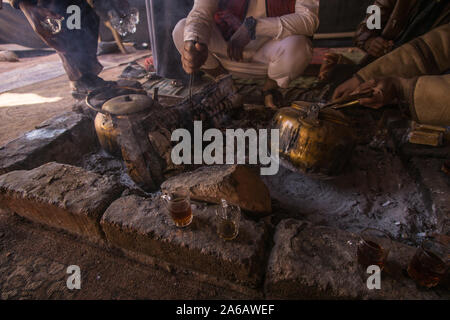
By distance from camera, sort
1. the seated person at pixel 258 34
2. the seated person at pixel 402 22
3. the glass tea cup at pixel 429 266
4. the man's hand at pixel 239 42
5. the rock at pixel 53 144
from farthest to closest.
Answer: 1. the man's hand at pixel 239 42
2. the seated person at pixel 258 34
3. the seated person at pixel 402 22
4. the rock at pixel 53 144
5. the glass tea cup at pixel 429 266

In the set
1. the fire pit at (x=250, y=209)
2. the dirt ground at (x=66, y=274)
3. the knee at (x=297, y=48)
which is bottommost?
the dirt ground at (x=66, y=274)

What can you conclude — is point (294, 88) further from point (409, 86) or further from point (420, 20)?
point (409, 86)

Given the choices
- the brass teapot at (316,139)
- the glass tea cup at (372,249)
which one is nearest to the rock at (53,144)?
the brass teapot at (316,139)

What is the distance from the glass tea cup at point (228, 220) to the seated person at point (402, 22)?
10.3 ft

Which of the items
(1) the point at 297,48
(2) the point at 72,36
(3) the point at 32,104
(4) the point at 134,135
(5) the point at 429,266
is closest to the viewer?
(5) the point at 429,266

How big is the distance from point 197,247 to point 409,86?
6.75 feet

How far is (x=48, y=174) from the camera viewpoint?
74.9 inches

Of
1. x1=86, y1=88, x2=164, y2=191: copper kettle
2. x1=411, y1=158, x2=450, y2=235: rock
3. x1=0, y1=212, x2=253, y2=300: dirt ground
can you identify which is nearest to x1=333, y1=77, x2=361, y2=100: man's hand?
x1=411, y1=158, x2=450, y2=235: rock

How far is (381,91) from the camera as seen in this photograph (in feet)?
6.30

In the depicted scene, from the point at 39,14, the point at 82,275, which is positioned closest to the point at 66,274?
the point at 82,275

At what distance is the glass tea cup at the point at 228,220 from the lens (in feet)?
4.65

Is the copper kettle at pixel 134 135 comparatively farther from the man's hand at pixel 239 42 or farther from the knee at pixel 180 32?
the knee at pixel 180 32

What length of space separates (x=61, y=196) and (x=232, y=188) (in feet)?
4.10

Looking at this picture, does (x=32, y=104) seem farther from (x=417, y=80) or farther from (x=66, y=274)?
(x=417, y=80)
